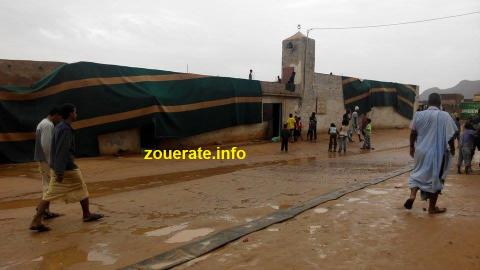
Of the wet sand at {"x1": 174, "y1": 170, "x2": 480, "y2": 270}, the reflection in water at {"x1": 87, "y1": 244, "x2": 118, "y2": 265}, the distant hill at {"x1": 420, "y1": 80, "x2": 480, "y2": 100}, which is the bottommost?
the reflection in water at {"x1": 87, "y1": 244, "x2": 118, "y2": 265}

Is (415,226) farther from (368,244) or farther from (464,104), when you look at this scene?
(464,104)

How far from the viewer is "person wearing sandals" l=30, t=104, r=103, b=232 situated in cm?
497

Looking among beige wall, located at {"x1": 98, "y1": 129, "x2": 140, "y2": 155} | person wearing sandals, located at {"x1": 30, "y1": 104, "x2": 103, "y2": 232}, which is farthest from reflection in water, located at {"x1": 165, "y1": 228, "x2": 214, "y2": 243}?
beige wall, located at {"x1": 98, "y1": 129, "x2": 140, "y2": 155}

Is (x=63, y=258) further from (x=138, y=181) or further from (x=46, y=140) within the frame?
(x=138, y=181)

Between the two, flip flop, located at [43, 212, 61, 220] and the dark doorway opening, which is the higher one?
the dark doorway opening

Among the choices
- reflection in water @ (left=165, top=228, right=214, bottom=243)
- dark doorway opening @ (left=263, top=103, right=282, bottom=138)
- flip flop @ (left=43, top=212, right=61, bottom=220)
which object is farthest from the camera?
dark doorway opening @ (left=263, top=103, right=282, bottom=138)

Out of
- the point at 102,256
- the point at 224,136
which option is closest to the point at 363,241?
the point at 102,256

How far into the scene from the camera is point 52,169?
16.6 ft

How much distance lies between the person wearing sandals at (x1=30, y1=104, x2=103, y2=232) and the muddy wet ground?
357 mm

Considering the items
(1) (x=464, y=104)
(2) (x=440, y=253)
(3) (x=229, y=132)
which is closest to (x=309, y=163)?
(3) (x=229, y=132)

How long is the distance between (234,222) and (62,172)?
2.21m

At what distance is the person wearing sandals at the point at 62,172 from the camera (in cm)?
497

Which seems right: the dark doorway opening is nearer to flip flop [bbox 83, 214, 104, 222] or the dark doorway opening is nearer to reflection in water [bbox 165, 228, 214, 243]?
flip flop [bbox 83, 214, 104, 222]
